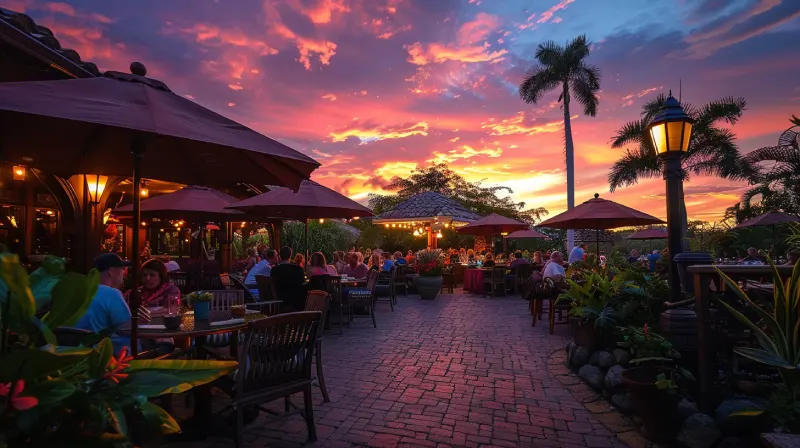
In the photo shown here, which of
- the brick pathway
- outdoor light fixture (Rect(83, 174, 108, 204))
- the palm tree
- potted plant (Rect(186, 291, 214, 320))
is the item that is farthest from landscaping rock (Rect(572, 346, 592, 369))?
the palm tree

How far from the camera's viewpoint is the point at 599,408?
13.2 ft

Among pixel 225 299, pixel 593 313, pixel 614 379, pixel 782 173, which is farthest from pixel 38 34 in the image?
pixel 782 173

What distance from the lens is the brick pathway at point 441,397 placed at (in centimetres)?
340

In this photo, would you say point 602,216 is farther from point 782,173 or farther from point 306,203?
point 782,173

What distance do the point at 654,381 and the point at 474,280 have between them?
1009 cm

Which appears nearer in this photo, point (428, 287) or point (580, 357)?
point (580, 357)

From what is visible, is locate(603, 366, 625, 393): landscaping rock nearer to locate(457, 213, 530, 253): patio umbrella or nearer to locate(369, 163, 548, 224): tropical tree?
locate(457, 213, 530, 253): patio umbrella

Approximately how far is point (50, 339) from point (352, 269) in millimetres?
9375

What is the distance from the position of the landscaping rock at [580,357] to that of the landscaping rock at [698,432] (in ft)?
5.79

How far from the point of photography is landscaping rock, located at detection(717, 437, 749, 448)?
304cm

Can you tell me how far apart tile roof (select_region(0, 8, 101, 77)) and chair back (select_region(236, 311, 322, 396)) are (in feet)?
→ 15.8

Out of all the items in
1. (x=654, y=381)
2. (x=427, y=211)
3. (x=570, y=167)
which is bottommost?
(x=654, y=381)

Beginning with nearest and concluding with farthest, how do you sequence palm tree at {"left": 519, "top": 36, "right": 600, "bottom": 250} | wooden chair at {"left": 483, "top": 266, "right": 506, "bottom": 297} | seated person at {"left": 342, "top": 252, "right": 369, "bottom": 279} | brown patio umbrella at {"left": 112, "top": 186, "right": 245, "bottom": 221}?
brown patio umbrella at {"left": 112, "top": 186, "right": 245, "bottom": 221}, seated person at {"left": 342, "top": 252, "right": 369, "bottom": 279}, wooden chair at {"left": 483, "top": 266, "right": 506, "bottom": 297}, palm tree at {"left": 519, "top": 36, "right": 600, "bottom": 250}

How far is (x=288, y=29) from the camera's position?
988 cm
